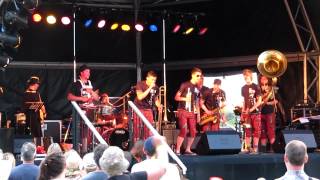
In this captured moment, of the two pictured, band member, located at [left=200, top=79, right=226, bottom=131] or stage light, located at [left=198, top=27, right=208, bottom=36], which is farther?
stage light, located at [left=198, top=27, right=208, bottom=36]

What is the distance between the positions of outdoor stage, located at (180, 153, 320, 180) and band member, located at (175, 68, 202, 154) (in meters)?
2.08

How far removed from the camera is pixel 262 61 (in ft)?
50.8

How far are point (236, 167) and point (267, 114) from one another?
3.42 metres

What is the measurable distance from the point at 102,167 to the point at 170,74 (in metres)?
13.8

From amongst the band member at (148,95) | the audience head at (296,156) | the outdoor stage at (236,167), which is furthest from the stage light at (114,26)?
the audience head at (296,156)

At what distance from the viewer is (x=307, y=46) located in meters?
16.3

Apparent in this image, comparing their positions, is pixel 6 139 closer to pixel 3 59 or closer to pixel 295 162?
pixel 3 59

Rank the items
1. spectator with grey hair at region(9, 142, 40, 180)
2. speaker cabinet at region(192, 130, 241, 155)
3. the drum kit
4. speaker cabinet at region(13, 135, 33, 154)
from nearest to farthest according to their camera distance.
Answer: spectator with grey hair at region(9, 142, 40, 180), speaker cabinet at region(192, 130, 241, 155), speaker cabinet at region(13, 135, 33, 154), the drum kit

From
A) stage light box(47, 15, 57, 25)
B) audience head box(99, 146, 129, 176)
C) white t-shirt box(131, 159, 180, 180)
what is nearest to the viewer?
audience head box(99, 146, 129, 176)

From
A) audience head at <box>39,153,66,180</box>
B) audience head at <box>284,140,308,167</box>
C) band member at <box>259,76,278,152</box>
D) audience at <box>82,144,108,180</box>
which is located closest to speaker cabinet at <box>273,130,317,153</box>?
band member at <box>259,76,278,152</box>

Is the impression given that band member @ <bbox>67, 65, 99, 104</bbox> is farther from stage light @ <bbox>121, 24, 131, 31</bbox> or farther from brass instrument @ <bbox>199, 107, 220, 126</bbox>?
stage light @ <bbox>121, 24, 131, 31</bbox>

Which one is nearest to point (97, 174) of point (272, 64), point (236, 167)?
point (236, 167)

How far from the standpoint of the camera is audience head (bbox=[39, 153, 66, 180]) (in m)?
4.98

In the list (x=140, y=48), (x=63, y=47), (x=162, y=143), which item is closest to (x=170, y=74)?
(x=140, y=48)
